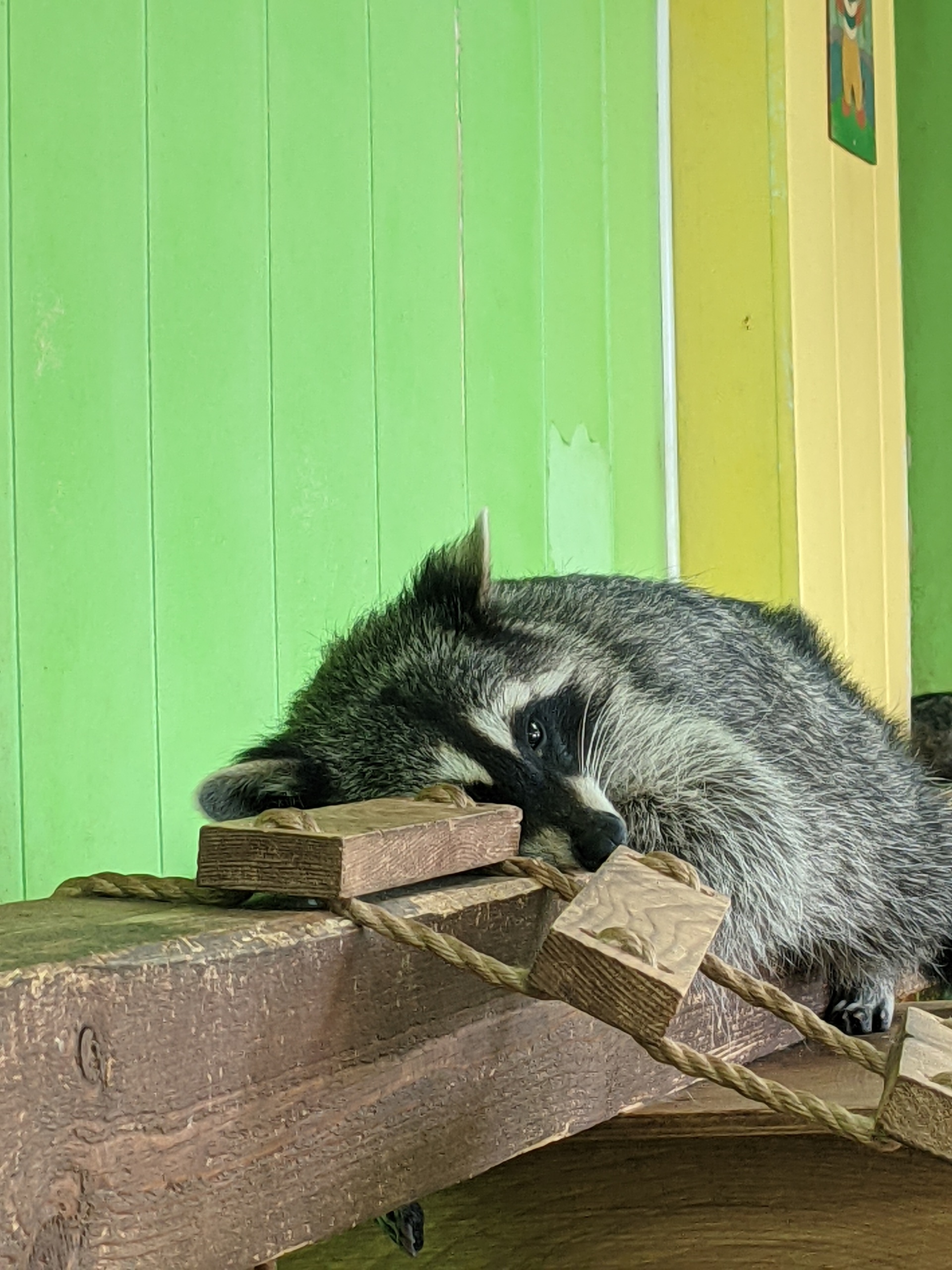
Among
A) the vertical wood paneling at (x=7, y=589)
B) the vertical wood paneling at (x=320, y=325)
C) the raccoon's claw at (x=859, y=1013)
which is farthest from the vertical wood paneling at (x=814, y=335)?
the vertical wood paneling at (x=7, y=589)

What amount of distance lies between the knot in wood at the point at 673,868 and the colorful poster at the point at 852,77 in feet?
10.2

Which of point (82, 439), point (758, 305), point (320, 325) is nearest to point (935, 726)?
point (758, 305)

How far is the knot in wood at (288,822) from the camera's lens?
1.29m

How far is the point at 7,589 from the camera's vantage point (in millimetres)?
2199

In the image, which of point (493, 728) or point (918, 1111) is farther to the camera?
point (493, 728)

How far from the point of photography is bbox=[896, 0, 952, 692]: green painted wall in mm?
5770

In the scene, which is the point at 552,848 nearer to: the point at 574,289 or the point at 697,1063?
the point at 697,1063

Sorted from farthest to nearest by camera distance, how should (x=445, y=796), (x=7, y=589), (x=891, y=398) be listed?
(x=891, y=398), (x=7, y=589), (x=445, y=796)

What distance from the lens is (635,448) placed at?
378 centimetres

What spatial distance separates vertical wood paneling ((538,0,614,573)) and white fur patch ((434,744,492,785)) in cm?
145

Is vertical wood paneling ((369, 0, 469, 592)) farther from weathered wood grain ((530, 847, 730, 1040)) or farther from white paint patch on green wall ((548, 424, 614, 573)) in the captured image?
weathered wood grain ((530, 847, 730, 1040))

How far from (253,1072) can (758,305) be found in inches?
121

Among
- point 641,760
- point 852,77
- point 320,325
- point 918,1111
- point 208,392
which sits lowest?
point 918,1111

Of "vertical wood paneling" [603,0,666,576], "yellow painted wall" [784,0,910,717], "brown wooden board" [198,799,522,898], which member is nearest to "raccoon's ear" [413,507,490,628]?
"brown wooden board" [198,799,522,898]
